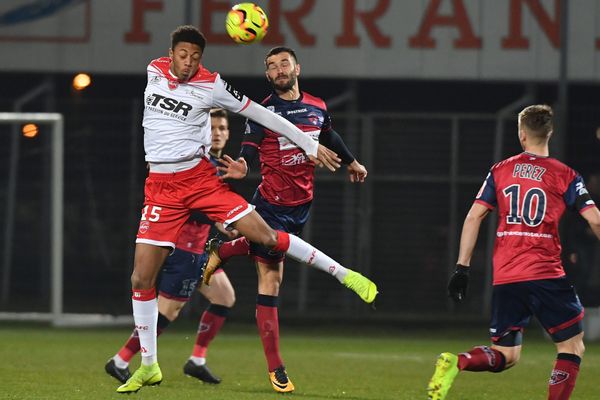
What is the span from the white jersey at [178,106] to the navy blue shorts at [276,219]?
0.83 meters

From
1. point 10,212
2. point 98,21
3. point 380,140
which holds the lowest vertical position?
point 10,212

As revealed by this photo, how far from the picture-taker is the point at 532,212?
22.2ft

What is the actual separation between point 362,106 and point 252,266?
312 centimetres

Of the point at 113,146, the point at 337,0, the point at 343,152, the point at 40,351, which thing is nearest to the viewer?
the point at 343,152

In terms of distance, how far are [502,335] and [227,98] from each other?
2.18 m

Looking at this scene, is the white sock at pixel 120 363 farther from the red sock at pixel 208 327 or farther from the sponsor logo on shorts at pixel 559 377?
the sponsor logo on shorts at pixel 559 377

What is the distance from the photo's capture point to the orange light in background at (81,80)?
16.4 m

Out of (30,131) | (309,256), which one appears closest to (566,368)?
(309,256)

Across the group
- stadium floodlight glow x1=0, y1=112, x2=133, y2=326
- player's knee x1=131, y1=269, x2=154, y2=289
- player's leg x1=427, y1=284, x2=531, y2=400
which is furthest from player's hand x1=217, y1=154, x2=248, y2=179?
stadium floodlight glow x1=0, y1=112, x2=133, y2=326

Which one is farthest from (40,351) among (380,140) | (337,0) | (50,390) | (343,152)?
(337,0)

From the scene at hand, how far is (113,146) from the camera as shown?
50.4 feet

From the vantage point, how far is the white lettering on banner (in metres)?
16.2

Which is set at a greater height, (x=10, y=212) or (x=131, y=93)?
(x=131, y=93)

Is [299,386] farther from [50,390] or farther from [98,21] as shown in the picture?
[98,21]
